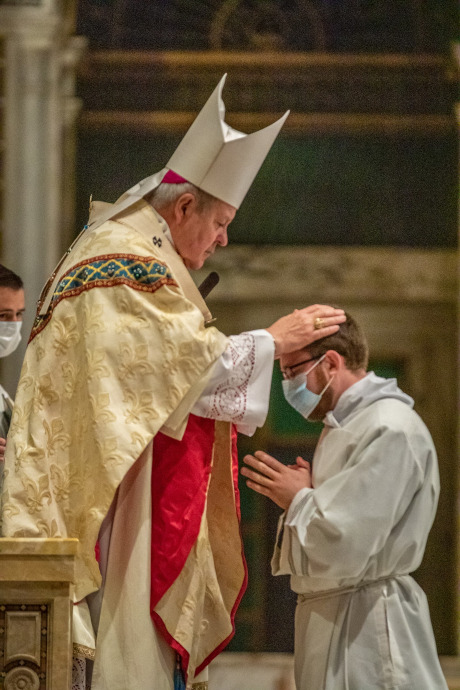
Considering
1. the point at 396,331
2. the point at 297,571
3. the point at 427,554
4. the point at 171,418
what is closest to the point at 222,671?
the point at 427,554

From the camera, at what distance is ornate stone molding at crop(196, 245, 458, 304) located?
20.7 ft

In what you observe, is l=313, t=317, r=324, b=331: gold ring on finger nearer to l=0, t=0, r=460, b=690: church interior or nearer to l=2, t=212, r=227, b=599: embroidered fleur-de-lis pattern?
l=2, t=212, r=227, b=599: embroidered fleur-de-lis pattern

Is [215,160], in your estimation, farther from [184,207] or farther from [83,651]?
[83,651]

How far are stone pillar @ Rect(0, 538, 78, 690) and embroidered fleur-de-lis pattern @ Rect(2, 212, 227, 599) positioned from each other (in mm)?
226

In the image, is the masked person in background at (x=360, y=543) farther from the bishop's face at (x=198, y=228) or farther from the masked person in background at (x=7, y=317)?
the masked person in background at (x=7, y=317)

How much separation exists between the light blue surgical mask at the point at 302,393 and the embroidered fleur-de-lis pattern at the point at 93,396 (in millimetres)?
459

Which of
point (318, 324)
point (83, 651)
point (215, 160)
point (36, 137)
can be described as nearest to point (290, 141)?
Result: point (36, 137)

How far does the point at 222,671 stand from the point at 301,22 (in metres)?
3.99

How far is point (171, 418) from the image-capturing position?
3053mm

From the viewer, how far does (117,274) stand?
10.2 feet

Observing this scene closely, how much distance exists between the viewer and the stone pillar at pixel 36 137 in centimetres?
609

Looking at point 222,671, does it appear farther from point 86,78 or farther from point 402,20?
point 402,20

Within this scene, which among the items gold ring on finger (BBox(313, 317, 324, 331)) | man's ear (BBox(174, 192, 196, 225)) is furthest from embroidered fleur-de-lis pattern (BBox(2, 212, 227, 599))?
gold ring on finger (BBox(313, 317, 324, 331))

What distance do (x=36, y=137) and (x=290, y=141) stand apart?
157 centimetres
